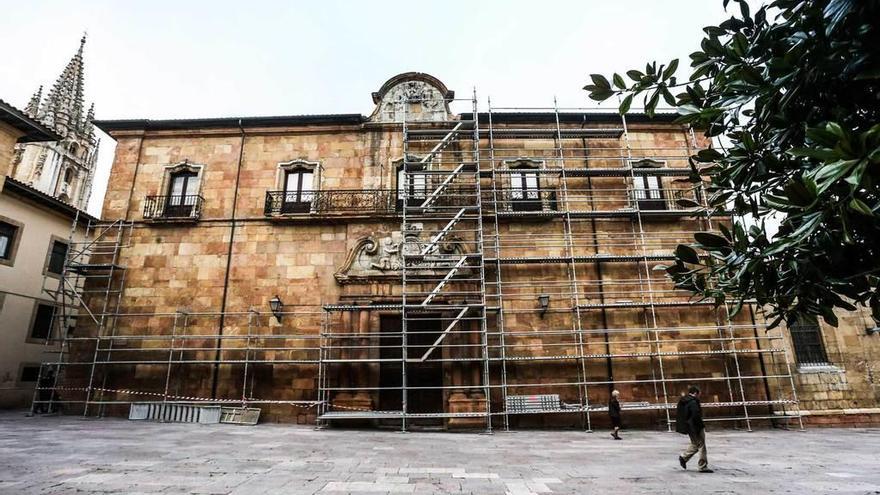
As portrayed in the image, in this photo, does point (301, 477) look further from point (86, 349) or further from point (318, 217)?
point (86, 349)

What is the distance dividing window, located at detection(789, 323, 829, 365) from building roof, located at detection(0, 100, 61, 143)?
78.9ft

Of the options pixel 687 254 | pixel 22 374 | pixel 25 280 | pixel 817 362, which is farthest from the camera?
pixel 25 280

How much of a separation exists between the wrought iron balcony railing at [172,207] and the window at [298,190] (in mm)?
2842

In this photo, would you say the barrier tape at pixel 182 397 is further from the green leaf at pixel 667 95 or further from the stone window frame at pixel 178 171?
the green leaf at pixel 667 95

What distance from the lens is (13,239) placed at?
57.1 feet

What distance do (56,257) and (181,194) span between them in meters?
9.11

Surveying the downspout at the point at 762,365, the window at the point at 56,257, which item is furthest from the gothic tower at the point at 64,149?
the downspout at the point at 762,365

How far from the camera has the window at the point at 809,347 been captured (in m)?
13.7

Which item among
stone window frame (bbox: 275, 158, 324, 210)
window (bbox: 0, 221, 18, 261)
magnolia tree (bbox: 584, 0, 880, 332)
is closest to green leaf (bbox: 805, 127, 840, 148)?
magnolia tree (bbox: 584, 0, 880, 332)

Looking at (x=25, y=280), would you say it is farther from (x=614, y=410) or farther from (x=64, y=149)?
(x=64, y=149)

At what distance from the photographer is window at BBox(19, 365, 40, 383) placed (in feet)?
57.9

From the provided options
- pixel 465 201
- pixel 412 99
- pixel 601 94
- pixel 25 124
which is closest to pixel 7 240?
pixel 25 124

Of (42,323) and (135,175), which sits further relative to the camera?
(42,323)

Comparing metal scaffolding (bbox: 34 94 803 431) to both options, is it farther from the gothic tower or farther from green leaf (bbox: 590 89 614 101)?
the gothic tower
